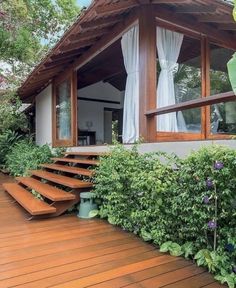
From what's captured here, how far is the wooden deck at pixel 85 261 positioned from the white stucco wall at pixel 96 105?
25.4 ft

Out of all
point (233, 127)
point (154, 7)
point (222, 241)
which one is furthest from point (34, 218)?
point (233, 127)

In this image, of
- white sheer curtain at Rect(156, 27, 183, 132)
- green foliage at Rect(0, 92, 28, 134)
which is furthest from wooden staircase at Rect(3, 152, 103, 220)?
green foliage at Rect(0, 92, 28, 134)

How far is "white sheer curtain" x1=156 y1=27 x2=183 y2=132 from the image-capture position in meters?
5.09

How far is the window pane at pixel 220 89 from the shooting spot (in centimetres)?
617

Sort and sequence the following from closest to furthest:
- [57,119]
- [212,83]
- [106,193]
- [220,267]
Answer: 1. [220,267]
2. [106,193]
3. [212,83]
4. [57,119]

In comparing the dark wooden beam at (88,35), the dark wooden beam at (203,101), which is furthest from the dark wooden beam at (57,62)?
the dark wooden beam at (203,101)

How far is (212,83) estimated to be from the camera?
616 centimetres

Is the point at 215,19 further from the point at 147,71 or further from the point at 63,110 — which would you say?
the point at 63,110

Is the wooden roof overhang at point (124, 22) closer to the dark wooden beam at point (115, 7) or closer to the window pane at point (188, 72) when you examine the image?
the dark wooden beam at point (115, 7)

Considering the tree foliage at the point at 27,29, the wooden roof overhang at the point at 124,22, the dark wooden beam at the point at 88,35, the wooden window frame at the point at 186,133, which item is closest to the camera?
the wooden roof overhang at the point at 124,22

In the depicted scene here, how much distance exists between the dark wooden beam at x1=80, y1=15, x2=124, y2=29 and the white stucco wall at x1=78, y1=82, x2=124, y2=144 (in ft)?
19.4

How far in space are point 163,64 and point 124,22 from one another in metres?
1.09

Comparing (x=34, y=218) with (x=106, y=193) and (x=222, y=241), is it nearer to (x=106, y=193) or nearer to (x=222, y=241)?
(x=106, y=193)

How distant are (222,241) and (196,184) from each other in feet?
1.80
